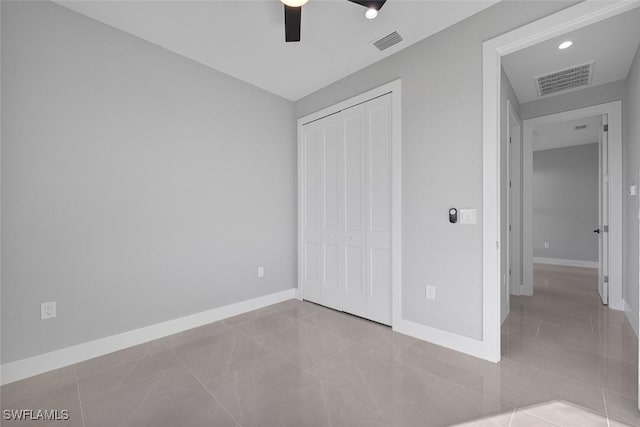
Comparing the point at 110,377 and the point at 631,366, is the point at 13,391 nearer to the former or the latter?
the point at 110,377

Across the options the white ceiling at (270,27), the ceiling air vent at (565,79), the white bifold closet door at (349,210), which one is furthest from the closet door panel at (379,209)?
the ceiling air vent at (565,79)

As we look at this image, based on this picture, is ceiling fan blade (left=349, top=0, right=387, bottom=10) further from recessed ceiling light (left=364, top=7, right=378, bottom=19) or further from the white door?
the white door

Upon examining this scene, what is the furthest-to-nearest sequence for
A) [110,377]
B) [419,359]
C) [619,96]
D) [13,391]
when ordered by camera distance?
[619,96] → [419,359] → [110,377] → [13,391]

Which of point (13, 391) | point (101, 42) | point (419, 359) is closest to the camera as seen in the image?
point (13, 391)

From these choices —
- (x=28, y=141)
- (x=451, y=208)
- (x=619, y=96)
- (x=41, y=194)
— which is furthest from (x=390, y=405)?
(x=619, y=96)

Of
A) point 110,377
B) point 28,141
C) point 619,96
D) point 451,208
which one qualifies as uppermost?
point 619,96

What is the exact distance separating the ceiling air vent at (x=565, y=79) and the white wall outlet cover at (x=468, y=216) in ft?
7.30

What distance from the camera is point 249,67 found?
2.98 m

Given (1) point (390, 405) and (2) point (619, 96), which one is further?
(2) point (619, 96)

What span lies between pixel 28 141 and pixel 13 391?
1705 mm

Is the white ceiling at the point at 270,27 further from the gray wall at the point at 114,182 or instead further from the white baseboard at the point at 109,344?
the white baseboard at the point at 109,344

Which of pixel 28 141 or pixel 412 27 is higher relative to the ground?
pixel 412 27

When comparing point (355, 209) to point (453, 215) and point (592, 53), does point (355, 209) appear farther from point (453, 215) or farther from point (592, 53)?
point (592, 53)

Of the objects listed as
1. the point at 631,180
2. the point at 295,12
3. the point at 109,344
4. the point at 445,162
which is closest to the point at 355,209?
the point at 445,162
